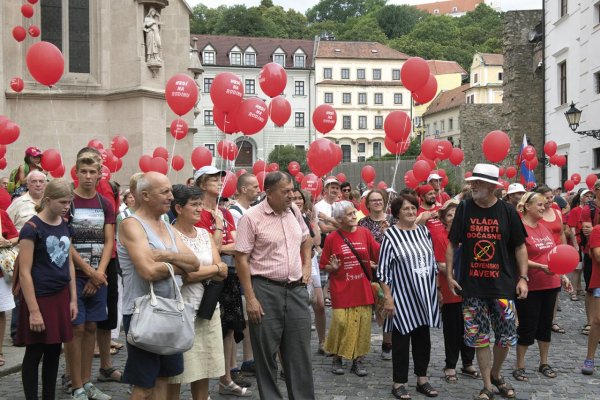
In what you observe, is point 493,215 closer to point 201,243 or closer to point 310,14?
point 201,243

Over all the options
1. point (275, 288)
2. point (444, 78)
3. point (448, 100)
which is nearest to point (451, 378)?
point (275, 288)

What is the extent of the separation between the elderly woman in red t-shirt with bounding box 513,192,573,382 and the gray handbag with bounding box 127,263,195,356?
13.2 ft

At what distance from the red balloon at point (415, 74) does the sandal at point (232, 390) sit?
18.3 feet

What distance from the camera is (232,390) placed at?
6199 millimetres

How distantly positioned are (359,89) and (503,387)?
7473 centimetres

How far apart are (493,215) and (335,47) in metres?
73.9

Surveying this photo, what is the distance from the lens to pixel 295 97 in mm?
75688

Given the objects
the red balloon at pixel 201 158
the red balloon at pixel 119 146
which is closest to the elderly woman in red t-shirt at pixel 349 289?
the red balloon at pixel 201 158

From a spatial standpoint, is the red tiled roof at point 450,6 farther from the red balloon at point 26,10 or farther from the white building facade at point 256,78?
the red balloon at point 26,10

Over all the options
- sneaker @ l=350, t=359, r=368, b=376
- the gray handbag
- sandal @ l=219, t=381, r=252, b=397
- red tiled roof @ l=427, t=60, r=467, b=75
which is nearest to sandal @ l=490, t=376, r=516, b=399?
sneaker @ l=350, t=359, r=368, b=376

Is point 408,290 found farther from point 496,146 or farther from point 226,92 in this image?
point 496,146

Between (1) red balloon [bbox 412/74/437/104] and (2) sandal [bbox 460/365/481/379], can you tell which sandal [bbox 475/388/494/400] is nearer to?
(2) sandal [bbox 460/365/481/379]

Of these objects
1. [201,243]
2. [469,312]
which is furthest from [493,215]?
[201,243]

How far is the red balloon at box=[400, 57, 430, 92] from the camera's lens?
32.6 feet
